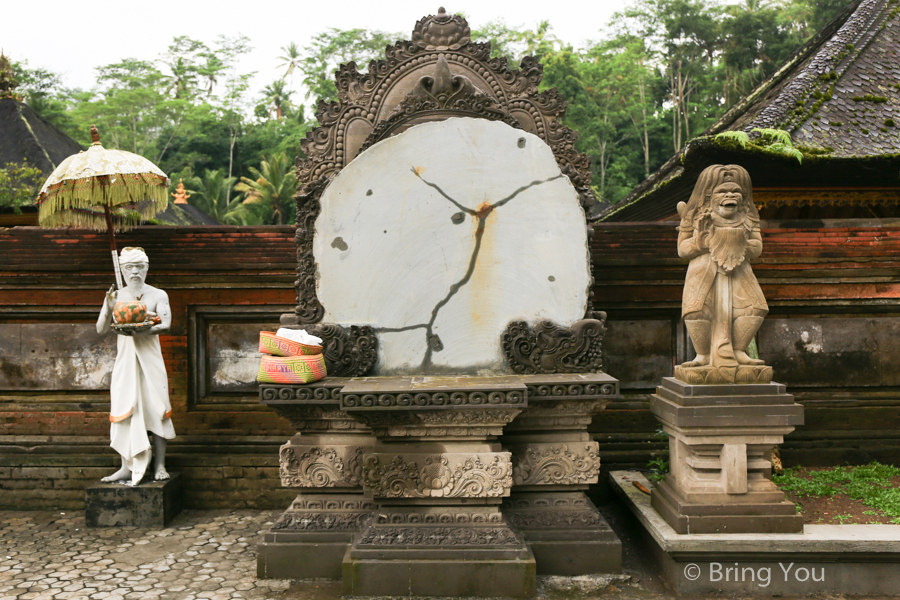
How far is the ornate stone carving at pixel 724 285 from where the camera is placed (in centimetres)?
428

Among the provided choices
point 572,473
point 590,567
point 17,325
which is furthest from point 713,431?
point 17,325

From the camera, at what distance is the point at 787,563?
13.5ft

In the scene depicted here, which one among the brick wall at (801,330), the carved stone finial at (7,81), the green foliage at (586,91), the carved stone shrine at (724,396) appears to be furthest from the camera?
the green foliage at (586,91)

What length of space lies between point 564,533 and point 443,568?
0.93m

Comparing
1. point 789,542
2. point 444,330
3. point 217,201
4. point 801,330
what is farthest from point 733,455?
point 217,201

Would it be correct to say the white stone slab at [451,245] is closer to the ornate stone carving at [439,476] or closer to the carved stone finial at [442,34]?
the ornate stone carving at [439,476]

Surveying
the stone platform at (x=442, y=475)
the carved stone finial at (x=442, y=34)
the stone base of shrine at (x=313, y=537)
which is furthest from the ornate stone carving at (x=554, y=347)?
the carved stone finial at (x=442, y=34)

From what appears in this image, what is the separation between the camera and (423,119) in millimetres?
4867

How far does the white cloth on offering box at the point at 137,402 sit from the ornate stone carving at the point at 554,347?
10.6 feet

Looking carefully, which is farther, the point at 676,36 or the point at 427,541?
the point at 676,36

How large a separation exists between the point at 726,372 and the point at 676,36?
3422 centimetres

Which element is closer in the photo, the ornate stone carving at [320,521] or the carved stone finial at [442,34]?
the ornate stone carving at [320,521]

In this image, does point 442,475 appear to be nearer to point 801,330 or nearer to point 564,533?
point 564,533

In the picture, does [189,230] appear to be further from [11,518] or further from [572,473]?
[572,473]
